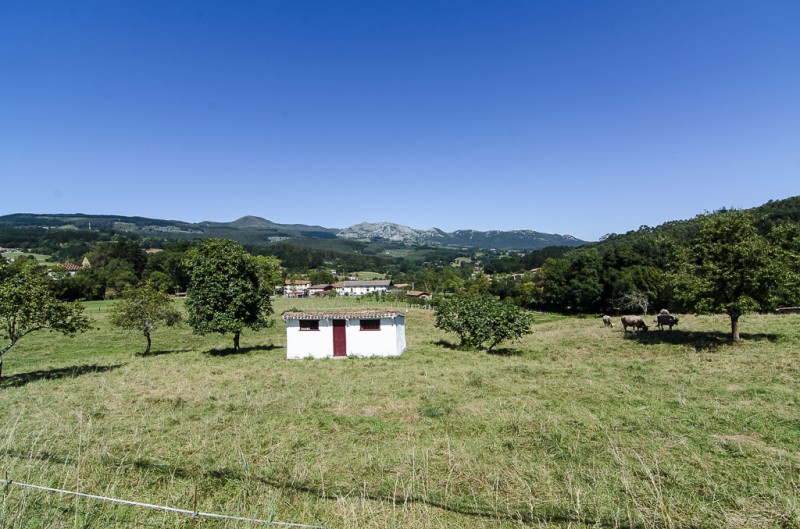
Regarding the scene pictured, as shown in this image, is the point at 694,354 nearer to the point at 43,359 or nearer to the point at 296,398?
the point at 296,398

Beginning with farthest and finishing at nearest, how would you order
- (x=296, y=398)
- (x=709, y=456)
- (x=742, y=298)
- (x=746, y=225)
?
(x=746, y=225) → (x=742, y=298) → (x=296, y=398) → (x=709, y=456)

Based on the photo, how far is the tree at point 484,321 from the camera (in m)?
27.6

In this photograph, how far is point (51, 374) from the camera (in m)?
21.2

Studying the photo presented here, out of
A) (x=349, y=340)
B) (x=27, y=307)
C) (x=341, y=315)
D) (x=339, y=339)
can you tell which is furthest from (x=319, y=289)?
(x=27, y=307)

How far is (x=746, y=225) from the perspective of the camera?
22.8 metres

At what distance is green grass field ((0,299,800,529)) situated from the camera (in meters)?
6.41

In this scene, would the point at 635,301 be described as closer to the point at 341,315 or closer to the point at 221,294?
the point at 341,315

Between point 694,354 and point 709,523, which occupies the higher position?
point 709,523

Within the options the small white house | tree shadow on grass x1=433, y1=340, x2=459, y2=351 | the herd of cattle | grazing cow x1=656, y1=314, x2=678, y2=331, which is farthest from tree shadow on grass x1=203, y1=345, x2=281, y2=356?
grazing cow x1=656, y1=314, x2=678, y2=331

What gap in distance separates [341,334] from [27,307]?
16157mm

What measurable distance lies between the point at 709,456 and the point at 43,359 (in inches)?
1489

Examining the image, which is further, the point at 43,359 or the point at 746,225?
the point at 43,359

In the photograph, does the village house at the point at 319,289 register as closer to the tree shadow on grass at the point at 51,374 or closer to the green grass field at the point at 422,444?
the tree shadow on grass at the point at 51,374

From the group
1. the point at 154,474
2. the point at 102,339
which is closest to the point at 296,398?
the point at 154,474
